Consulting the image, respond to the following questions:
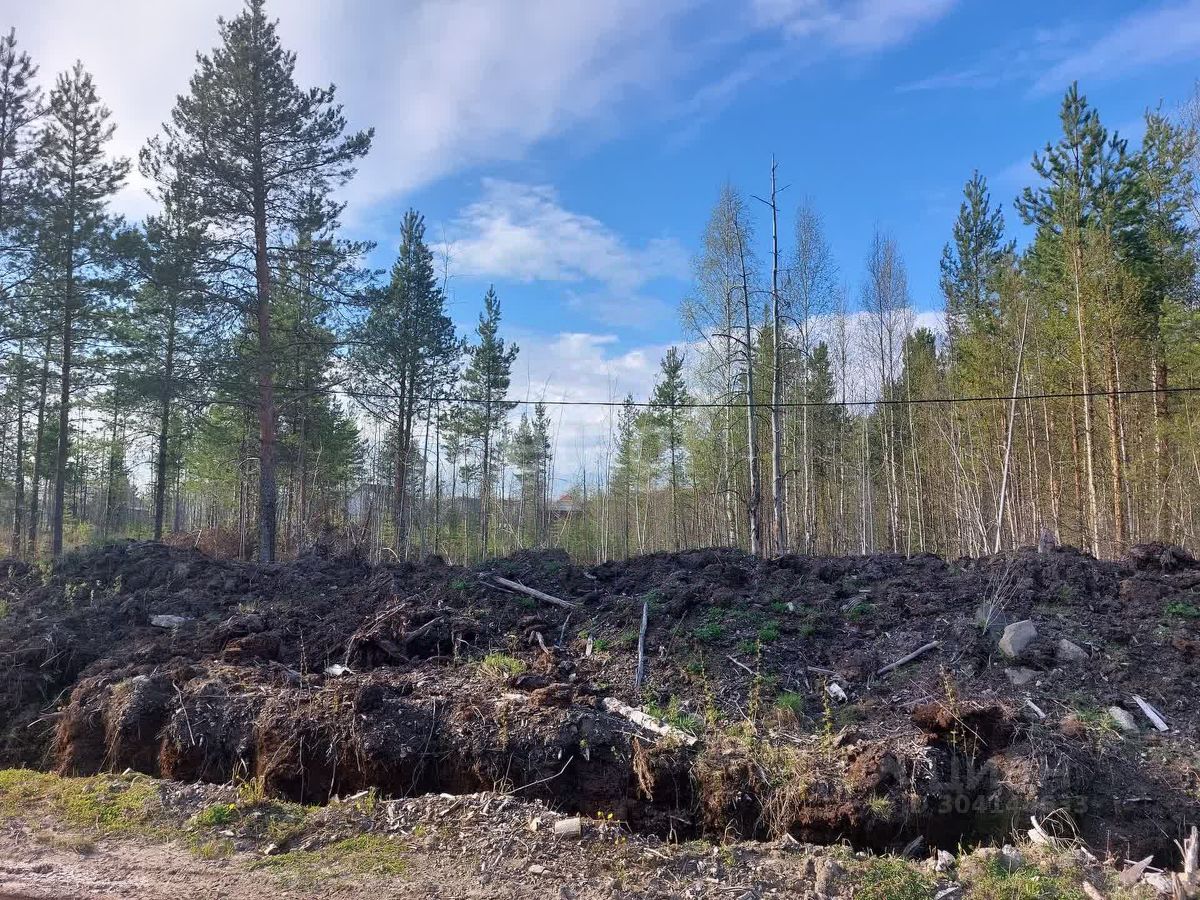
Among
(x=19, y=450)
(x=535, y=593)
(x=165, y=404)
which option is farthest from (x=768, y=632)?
(x=19, y=450)

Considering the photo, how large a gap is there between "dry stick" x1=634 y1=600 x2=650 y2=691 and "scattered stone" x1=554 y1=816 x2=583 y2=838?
6.20 ft

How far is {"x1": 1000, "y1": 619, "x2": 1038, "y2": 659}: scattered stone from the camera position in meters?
6.28

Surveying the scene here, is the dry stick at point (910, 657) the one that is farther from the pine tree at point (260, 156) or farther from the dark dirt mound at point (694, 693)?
the pine tree at point (260, 156)

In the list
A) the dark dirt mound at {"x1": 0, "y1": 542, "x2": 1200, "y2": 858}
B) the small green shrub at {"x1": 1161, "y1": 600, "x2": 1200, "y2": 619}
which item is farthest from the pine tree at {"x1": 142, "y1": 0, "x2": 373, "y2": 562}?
the small green shrub at {"x1": 1161, "y1": 600, "x2": 1200, "y2": 619}

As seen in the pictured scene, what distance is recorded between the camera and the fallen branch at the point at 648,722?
528cm

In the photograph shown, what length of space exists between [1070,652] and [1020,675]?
66cm

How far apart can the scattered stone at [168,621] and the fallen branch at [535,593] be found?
3.72m

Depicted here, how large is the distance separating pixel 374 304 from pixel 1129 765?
48.7ft

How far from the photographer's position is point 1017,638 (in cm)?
636

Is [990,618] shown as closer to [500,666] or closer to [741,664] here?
[741,664]

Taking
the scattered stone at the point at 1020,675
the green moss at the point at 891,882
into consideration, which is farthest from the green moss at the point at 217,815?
the scattered stone at the point at 1020,675

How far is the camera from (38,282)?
55.5ft

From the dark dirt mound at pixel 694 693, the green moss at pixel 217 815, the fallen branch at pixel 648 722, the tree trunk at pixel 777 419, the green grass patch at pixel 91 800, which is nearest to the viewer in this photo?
the green moss at pixel 217 815

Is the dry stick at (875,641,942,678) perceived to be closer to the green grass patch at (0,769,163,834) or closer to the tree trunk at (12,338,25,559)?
the green grass patch at (0,769,163,834)
